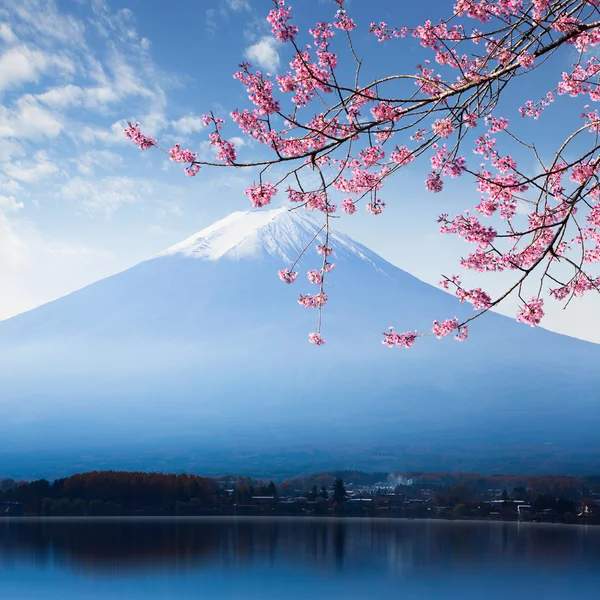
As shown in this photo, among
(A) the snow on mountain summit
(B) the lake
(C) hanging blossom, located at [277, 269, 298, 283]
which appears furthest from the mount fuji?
(C) hanging blossom, located at [277, 269, 298, 283]

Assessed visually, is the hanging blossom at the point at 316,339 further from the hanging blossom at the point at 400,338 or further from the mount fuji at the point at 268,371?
the mount fuji at the point at 268,371

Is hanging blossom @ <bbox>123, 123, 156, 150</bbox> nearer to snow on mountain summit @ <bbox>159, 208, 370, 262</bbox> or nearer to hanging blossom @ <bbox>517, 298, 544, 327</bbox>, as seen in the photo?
hanging blossom @ <bbox>517, 298, 544, 327</bbox>

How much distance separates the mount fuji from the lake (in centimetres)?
4442

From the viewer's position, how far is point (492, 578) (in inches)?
1474

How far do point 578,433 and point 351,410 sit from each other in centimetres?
5960

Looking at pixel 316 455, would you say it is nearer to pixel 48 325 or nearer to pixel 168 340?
pixel 48 325

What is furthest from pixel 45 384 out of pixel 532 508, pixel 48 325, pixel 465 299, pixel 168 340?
pixel 465 299

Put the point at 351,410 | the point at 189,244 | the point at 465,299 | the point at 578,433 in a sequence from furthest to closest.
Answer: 1. the point at 351,410
2. the point at 189,244
3. the point at 578,433
4. the point at 465,299

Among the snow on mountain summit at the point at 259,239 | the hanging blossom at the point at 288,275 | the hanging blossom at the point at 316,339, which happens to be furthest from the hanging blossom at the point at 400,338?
the snow on mountain summit at the point at 259,239

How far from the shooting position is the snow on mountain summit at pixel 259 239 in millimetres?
136500

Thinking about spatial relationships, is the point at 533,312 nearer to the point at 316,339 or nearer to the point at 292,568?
the point at 316,339

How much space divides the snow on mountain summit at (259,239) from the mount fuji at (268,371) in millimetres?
435

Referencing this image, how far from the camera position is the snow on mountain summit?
5374 inches

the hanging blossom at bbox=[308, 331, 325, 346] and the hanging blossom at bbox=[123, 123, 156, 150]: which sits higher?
the hanging blossom at bbox=[123, 123, 156, 150]
